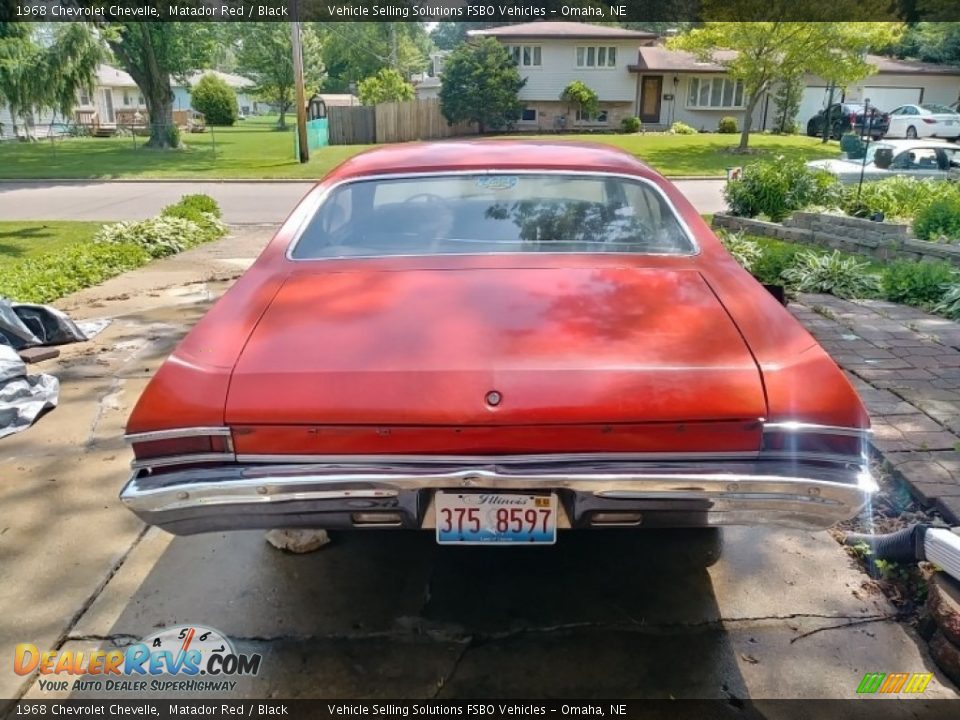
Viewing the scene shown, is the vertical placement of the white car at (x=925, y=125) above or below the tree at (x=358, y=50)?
below

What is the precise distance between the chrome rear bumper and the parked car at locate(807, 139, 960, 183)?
11.6 m

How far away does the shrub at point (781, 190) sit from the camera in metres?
10.3

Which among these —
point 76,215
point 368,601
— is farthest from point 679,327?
point 76,215

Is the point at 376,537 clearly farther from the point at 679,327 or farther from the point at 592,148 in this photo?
the point at 592,148

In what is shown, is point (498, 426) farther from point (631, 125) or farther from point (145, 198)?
point (631, 125)

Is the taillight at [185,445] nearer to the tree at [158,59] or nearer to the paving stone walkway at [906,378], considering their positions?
the paving stone walkway at [906,378]

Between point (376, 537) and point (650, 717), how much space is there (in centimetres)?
143

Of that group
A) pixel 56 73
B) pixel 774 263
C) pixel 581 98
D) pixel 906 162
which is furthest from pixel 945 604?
pixel 581 98

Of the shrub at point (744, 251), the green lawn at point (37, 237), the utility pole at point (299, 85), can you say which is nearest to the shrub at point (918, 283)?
the shrub at point (744, 251)

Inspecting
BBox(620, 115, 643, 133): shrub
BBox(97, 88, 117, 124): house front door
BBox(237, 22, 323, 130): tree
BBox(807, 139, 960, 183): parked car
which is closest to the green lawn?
BBox(807, 139, 960, 183): parked car

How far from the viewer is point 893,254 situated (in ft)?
27.0

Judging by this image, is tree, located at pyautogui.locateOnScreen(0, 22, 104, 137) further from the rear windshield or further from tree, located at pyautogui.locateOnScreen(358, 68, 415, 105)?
the rear windshield

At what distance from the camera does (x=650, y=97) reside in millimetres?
38531

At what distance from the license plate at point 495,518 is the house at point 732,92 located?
38.6 m
